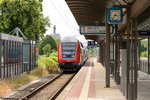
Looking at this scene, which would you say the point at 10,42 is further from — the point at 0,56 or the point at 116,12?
the point at 116,12

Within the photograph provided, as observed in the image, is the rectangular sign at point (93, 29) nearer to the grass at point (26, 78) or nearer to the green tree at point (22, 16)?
the grass at point (26, 78)

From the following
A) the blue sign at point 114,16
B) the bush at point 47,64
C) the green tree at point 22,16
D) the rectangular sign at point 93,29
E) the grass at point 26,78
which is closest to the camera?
the blue sign at point 114,16

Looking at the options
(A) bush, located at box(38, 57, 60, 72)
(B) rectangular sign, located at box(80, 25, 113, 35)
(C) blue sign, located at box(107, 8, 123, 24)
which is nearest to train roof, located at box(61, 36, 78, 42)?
(A) bush, located at box(38, 57, 60, 72)

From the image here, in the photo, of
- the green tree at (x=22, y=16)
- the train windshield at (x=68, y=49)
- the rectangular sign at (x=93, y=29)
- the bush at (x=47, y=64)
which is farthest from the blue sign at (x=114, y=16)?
the green tree at (x=22, y=16)

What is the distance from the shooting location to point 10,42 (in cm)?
1869

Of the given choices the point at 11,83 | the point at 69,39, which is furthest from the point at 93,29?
the point at 69,39

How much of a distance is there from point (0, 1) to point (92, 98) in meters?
36.5

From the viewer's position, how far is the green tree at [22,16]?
43.7 meters

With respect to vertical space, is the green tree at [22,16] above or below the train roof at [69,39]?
above

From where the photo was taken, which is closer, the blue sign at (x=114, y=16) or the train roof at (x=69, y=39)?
the blue sign at (x=114, y=16)

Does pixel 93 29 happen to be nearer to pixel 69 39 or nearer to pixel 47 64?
pixel 69 39

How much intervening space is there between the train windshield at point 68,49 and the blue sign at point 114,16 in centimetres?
1673

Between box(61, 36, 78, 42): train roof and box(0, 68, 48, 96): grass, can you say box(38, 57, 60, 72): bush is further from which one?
box(0, 68, 48, 96): grass

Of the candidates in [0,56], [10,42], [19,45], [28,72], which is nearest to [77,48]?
[28,72]
